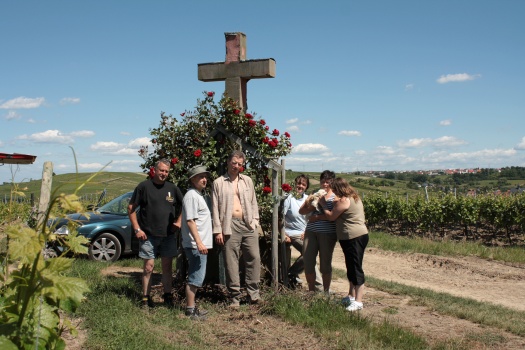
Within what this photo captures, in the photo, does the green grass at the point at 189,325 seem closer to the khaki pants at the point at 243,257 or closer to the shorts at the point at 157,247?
the khaki pants at the point at 243,257

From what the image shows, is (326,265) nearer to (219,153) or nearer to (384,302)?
(384,302)

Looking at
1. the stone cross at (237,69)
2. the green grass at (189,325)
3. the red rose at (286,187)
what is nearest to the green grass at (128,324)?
the green grass at (189,325)

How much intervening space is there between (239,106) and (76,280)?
15.0ft

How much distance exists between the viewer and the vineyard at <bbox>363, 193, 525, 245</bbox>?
17.0 m

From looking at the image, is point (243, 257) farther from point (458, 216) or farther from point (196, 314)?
point (458, 216)

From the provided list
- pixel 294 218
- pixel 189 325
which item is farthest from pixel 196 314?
pixel 294 218

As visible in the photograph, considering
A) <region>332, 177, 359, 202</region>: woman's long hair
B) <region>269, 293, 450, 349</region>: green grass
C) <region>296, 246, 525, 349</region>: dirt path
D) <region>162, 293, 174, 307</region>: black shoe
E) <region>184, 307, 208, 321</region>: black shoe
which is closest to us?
<region>269, 293, 450, 349</region>: green grass

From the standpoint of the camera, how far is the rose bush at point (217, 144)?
6.68m

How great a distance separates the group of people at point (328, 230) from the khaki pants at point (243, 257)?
2.59 feet

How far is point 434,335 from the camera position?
540 cm

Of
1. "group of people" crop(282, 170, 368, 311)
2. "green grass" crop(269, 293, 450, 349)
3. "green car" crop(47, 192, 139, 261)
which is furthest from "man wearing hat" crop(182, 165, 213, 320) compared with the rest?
"green car" crop(47, 192, 139, 261)

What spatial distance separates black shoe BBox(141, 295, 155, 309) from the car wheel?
4057 millimetres

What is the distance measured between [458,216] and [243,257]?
45.1ft

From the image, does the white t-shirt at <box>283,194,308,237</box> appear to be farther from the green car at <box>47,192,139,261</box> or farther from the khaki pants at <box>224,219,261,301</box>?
the green car at <box>47,192,139,261</box>
